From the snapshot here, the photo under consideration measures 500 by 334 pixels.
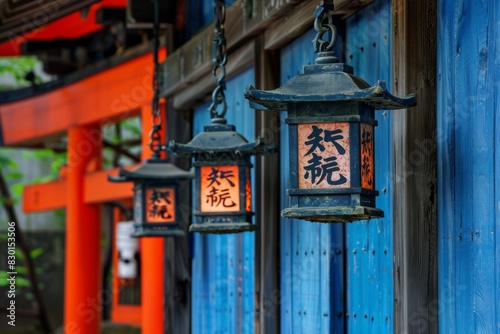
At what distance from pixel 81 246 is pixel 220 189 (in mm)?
7437

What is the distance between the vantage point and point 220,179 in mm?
6723

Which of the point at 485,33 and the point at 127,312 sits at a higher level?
the point at 485,33

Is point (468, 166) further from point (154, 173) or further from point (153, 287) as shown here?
point (153, 287)

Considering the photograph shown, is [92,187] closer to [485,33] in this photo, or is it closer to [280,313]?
[280,313]

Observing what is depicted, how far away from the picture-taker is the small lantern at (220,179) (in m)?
6.63

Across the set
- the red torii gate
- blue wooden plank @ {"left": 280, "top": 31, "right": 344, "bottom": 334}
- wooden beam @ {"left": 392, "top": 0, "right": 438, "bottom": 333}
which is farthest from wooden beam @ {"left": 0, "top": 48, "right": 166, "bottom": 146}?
wooden beam @ {"left": 392, "top": 0, "right": 438, "bottom": 333}

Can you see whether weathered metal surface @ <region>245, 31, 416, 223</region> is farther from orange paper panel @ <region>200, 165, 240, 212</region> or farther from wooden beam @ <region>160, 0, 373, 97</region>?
orange paper panel @ <region>200, 165, 240, 212</region>

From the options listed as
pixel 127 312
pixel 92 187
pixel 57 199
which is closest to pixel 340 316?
pixel 92 187

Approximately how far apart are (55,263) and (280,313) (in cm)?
1549

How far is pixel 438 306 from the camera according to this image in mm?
4863

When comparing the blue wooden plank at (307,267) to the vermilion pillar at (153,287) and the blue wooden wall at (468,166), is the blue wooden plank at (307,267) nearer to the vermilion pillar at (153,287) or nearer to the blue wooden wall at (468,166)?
the blue wooden wall at (468,166)

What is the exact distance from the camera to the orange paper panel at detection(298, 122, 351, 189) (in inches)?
180

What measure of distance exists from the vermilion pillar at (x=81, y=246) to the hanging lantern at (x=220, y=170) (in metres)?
7.16

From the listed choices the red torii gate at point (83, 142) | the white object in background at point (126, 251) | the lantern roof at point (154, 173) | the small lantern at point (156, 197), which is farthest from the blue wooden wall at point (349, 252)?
the white object in background at point (126, 251)
